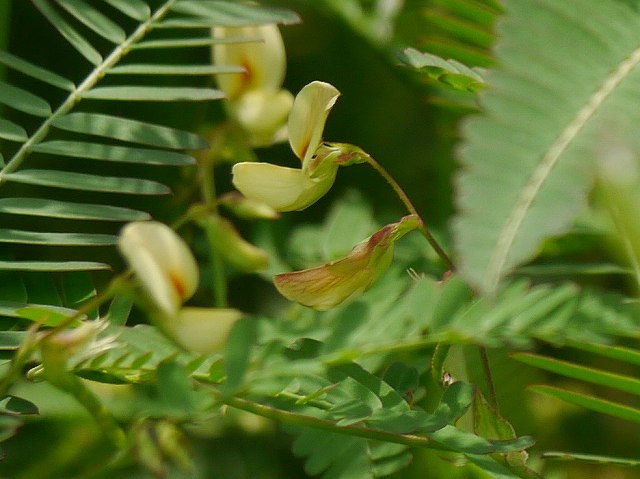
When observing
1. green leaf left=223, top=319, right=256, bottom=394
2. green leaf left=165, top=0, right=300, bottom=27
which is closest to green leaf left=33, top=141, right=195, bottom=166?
green leaf left=165, top=0, right=300, bottom=27

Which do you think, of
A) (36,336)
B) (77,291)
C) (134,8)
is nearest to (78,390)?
(36,336)

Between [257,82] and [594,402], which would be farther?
[257,82]

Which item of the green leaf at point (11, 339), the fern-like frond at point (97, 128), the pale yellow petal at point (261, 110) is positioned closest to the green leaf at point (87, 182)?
the fern-like frond at point (97, 128)

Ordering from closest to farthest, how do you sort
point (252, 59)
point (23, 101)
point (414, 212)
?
point (414, 212)
point (23, 101)
point (252, 59)

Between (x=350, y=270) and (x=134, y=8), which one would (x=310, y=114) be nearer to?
(x=350, y=270)

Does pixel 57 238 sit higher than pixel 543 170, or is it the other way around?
pixel 543 170

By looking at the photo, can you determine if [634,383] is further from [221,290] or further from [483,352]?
[221,290]

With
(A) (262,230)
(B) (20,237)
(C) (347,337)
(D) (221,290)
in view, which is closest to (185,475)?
(A) (262,230)
